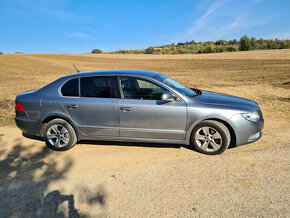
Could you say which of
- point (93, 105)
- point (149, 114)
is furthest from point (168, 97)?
point (93, 105)

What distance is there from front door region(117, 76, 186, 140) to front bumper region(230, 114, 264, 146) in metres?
0.92

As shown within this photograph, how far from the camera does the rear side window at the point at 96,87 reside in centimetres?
411

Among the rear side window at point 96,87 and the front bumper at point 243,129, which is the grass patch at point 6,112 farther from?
the front bumper at point 243,129

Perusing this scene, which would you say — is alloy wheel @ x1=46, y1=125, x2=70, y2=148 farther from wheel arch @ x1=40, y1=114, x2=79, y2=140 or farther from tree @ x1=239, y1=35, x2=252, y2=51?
tree @ x1=239, y1=35, x2=252, y2=51

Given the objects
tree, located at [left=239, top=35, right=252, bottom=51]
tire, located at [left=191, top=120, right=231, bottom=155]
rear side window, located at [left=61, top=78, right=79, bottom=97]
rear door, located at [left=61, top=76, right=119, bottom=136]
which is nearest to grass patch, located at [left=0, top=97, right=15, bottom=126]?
rear side window, located at [left=61, top=78, right=79, bottom=97]

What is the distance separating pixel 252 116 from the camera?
12.6 feet

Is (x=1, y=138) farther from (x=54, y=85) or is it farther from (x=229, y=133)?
(x=229, y=133)

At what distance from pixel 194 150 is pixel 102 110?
78.3 inches

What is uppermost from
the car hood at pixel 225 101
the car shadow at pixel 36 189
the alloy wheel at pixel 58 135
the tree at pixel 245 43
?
the tree at pixel 245 43

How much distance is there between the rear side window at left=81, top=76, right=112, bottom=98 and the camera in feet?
13.5

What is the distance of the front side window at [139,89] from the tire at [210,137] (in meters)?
0.97

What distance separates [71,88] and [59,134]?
98 centimetres

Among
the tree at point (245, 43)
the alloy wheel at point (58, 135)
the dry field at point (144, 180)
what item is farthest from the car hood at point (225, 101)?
the tree at point (245, 43)

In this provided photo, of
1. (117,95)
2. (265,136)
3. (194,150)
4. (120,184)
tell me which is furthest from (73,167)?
(265,136)
